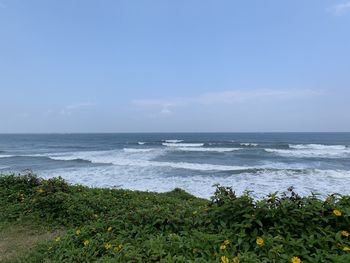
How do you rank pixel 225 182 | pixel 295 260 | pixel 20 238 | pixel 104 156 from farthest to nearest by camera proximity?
pixel 104 156 < pixel 225 182 < pixel 20 238 < pixel 295 260

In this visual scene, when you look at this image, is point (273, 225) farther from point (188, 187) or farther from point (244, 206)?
point (188, 187)

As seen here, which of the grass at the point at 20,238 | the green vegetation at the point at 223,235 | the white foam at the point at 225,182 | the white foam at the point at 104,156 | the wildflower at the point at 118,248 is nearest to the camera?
the green vegetation at the point at 223,235

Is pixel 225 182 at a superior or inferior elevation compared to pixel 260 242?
inferior

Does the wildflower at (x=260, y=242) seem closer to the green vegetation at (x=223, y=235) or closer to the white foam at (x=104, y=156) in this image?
the green vegetation at (x=223, y=235)

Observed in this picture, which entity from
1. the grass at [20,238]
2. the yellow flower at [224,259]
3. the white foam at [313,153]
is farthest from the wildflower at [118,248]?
the white foam at [313,153]

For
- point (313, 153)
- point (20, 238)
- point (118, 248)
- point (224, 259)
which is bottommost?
point (313, 153)

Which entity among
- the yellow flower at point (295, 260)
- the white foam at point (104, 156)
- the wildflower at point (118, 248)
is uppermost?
the yellow flower at point (295, 260)

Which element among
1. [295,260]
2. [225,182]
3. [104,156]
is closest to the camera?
[295,260]

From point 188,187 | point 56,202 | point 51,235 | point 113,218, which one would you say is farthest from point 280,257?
point 188,187

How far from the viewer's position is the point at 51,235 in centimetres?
434

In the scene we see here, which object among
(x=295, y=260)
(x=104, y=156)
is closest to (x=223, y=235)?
(x=295, y=260)

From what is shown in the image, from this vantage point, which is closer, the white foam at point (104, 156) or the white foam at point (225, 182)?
the white foam at point (225, 182)

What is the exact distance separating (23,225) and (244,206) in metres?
3.70

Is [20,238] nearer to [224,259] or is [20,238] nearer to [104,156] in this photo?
[224,259]
